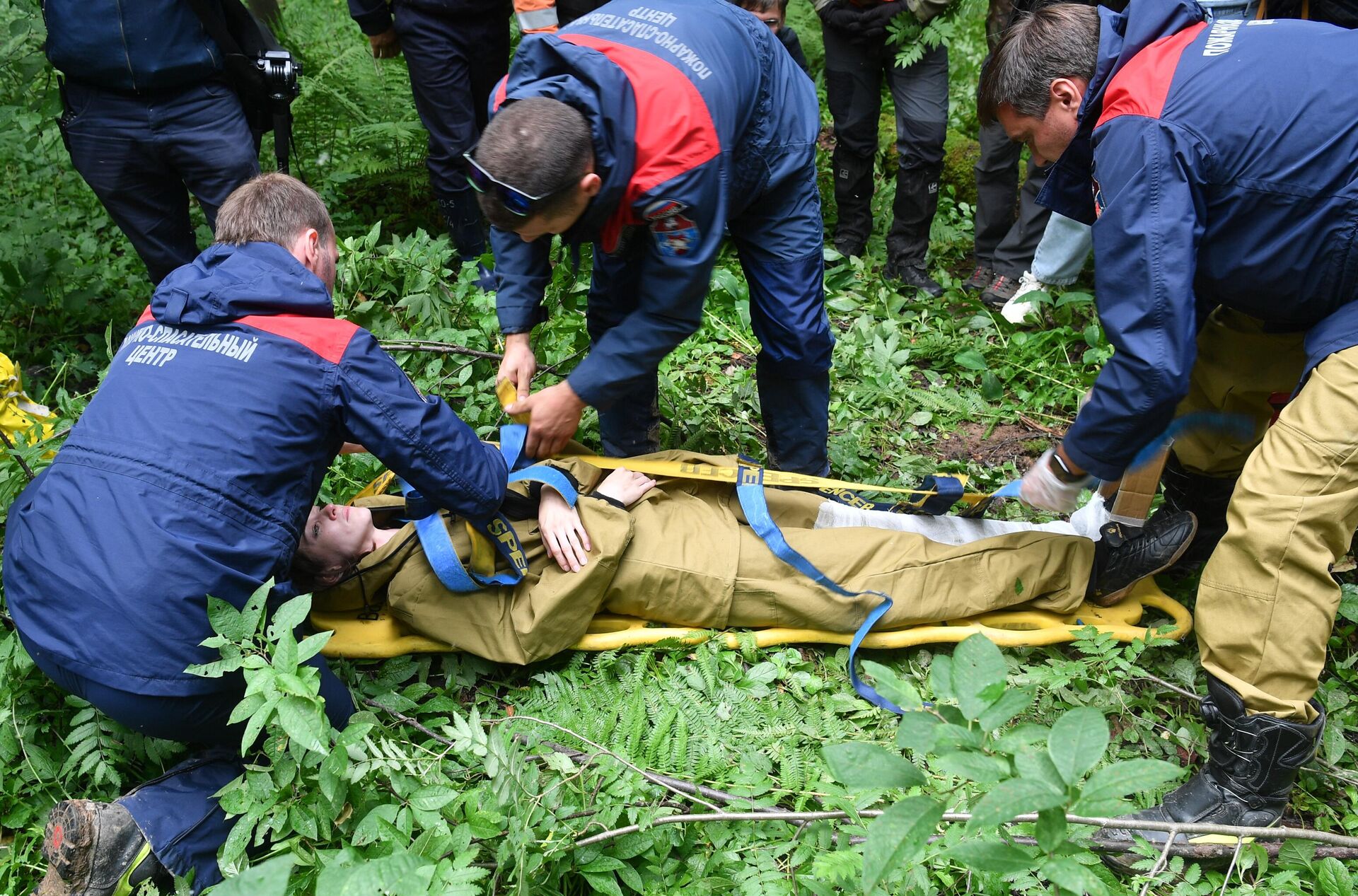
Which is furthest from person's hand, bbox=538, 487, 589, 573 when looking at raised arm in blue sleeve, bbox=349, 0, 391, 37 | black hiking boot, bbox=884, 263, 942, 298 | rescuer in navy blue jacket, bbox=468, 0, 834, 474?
raised arm in blue sleeve, bbox=349, 0, 391, 37

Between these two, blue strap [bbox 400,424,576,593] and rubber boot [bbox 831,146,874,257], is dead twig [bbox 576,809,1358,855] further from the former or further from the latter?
rubber boot [bbox 831,146,874,257]

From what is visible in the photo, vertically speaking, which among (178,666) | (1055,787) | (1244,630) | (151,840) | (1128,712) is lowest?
(1128,712)

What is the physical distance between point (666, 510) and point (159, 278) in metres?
3.09

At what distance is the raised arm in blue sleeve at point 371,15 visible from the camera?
5.16 metres

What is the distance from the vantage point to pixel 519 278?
132 inches

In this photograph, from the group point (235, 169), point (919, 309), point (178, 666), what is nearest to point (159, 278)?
point (235, 169)

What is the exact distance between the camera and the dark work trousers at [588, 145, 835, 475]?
334 centimetres

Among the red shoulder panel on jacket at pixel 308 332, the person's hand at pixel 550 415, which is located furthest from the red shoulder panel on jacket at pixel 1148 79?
the red shoulder panel on jacket at pixel 308 332

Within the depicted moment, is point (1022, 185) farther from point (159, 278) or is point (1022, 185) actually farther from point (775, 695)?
point (159, 278)

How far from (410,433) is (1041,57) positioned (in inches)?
78.5

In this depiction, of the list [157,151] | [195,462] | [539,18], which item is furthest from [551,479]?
[157,151]

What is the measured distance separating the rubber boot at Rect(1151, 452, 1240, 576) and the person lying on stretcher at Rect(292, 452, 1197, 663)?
0.32 m

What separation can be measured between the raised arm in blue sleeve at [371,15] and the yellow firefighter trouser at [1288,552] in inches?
187

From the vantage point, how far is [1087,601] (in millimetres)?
3270
